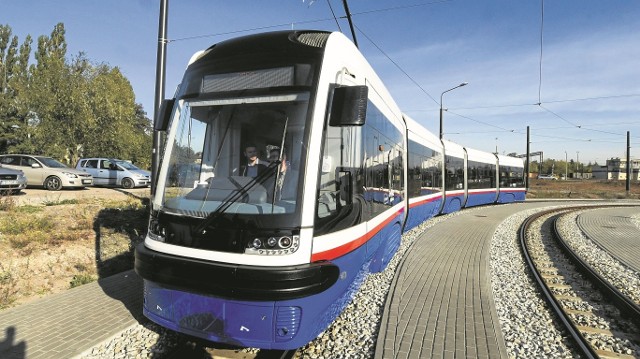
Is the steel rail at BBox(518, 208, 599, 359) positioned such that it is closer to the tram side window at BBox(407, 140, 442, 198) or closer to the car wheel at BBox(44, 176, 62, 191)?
the tram side window at BBox(407, 140, 442, 198)

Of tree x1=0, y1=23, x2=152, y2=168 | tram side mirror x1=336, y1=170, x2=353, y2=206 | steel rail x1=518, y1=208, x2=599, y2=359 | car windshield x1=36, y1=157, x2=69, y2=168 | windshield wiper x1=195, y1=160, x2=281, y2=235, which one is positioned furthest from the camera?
tree x1=0, y1=23, x2=152, y2=168

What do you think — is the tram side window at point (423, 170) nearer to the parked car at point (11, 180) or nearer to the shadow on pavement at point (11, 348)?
the shadow on pavement at point (11, 348)

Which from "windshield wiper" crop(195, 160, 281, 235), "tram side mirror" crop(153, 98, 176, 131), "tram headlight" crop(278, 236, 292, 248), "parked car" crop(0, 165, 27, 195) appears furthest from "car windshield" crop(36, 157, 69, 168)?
"tram headlight" crop(278, 236, 292, 248)

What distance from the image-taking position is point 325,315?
3.51m

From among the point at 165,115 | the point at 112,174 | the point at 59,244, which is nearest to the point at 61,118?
the point at 112,174

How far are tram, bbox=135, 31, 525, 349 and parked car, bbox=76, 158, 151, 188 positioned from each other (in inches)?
684

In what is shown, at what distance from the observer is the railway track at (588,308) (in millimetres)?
4414

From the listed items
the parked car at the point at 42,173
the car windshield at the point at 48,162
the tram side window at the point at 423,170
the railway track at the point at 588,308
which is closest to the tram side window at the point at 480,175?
the tram side window at the point at 423,170

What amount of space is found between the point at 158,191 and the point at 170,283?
1017 mm

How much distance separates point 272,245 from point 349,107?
1.37 metres

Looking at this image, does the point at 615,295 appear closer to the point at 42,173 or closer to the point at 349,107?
the point at 349,107

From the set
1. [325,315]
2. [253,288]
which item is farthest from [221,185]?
[325,315]

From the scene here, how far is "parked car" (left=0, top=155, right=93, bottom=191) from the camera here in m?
15.6

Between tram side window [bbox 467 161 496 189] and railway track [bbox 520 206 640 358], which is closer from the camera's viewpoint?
railway track [bbox 520 206 640 358]
